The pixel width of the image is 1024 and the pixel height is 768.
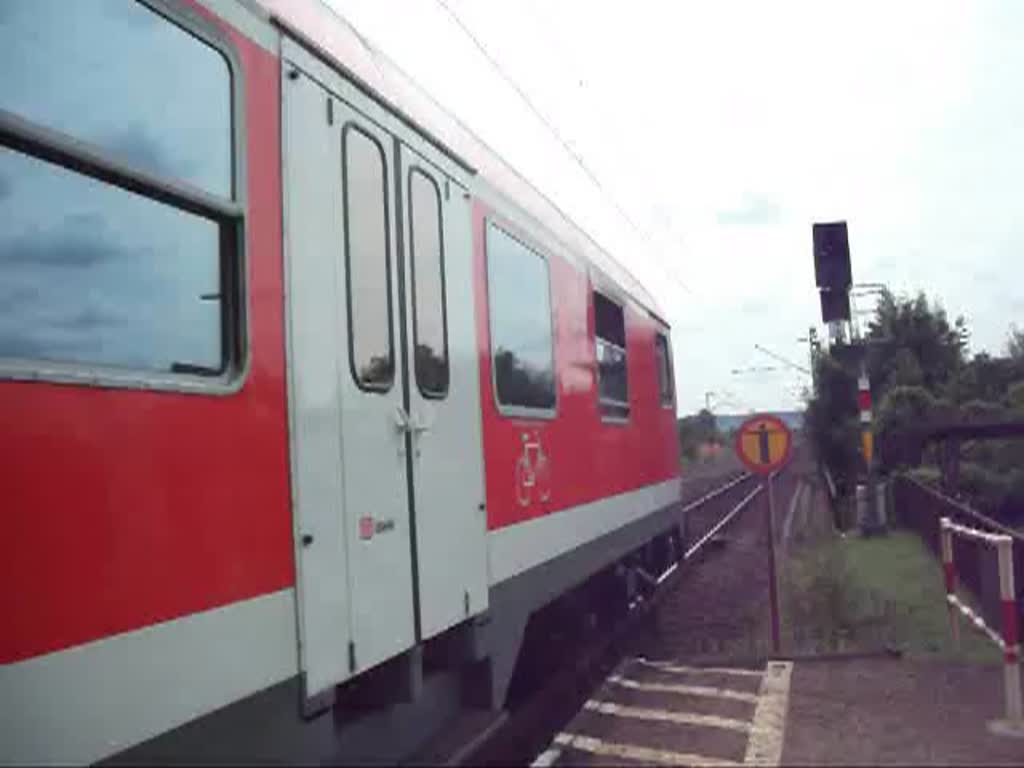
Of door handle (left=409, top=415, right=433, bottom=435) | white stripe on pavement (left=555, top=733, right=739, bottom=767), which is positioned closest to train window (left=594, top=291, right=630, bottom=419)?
white stripe on pavement (left=555, top=733, right=739, bottom=767)

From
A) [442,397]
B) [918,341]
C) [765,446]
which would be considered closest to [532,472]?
[442,397]

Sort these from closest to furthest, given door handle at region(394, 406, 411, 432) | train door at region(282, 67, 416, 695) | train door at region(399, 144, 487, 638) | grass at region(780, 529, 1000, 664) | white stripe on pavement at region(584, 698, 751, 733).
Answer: train door at region(282, 67, 416, 695) < door handle at region(394, 406, 411, 432) < train door at region(399, 144, 487, 638) < white stripe on pavement at region(584, 698, 751, 733) < grass at region(780, 529, 1000, 664)

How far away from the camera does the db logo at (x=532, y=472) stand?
6316 millimetres

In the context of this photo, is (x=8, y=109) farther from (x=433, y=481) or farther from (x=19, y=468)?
(x=433, y=481)

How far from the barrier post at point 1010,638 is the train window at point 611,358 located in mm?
3122

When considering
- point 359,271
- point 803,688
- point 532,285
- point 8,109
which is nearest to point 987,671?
point 803,688

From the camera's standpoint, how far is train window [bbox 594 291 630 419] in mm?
8891

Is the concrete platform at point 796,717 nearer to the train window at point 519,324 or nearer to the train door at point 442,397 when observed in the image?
the train door at point 442,397

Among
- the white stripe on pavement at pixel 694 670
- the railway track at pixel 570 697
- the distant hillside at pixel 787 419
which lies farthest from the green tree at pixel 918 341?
the white stripe on pavement at pixel 694 670

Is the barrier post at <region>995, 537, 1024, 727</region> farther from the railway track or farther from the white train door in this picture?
the white train door

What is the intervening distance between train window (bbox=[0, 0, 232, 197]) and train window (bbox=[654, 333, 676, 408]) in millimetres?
8678

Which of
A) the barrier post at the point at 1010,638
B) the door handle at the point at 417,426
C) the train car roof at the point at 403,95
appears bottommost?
the barrier post at the point at 1010,638

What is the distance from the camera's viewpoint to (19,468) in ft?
8.91

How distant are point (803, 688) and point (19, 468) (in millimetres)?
5544
